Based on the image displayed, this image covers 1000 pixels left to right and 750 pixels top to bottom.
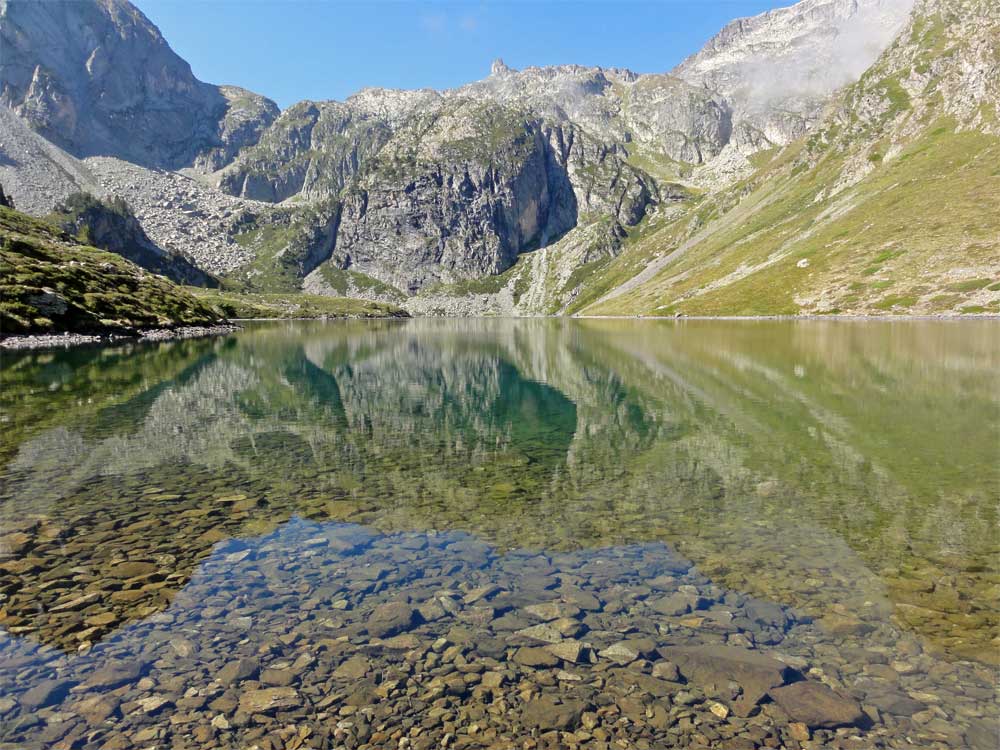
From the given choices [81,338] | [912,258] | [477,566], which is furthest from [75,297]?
[912,258]

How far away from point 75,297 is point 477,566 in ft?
443

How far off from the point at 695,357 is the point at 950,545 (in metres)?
55.0

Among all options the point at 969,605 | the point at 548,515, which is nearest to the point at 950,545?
the point at 969,605

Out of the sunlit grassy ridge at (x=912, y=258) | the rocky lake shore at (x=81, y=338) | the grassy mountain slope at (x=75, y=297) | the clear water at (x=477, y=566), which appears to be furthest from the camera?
the sunlit grassy ridge at (x=912, y=258)

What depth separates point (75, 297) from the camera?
115438 mm

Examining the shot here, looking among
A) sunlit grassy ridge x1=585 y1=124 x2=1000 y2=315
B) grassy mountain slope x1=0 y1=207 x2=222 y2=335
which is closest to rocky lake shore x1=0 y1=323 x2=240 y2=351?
grassy mountain slope x1=0 y1=207 x2=222 y2=335

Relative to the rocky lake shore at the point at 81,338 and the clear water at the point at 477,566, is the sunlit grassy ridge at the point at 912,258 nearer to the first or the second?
the clear water at the point at 477,566

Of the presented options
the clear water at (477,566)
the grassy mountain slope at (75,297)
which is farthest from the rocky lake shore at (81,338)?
the clear water at (477,566)

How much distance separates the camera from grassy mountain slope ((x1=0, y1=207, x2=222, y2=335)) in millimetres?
102456

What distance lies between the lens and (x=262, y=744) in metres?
8.57

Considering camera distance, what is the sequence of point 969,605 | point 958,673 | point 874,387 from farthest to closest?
point 874,387 → point 969,605 → point 958,673

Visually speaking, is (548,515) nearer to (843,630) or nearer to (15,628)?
(843,630)

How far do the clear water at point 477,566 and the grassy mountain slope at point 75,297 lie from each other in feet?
287

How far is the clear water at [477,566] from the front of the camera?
931 cm
